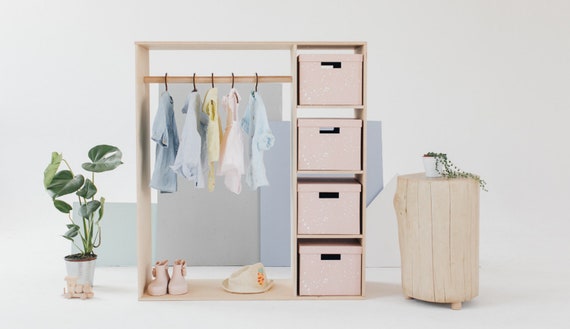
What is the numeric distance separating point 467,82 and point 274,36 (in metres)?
1.88

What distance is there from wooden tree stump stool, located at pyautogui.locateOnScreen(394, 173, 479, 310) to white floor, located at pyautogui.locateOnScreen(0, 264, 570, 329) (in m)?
0.13

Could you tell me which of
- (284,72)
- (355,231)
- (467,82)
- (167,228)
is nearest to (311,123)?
(355,231)

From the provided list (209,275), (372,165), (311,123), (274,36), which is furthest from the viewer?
(274,36)

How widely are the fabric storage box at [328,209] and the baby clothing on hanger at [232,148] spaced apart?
0.39 meters

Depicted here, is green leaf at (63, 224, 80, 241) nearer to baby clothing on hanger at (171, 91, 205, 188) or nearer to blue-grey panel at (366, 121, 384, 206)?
baby clothing on hanger at (171, 91, 205, 188)

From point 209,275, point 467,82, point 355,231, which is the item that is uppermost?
point 467,82

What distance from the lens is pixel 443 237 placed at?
13.7ft

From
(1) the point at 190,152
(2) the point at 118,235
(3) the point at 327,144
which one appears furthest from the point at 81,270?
(3) the point at 327,144

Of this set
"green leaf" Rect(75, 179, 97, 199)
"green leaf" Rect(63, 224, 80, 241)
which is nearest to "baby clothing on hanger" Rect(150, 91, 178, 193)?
"green leaf" Rect(75, 179, 97, 199)

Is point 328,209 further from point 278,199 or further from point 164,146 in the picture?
point 164,146

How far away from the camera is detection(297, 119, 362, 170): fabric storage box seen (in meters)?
4.48

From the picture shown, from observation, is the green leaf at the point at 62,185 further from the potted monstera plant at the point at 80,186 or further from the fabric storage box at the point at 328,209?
the fabric storage box at the point at 328,209

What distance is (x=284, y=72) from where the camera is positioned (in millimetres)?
6938

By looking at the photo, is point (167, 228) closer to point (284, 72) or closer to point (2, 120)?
point (284, 72)
